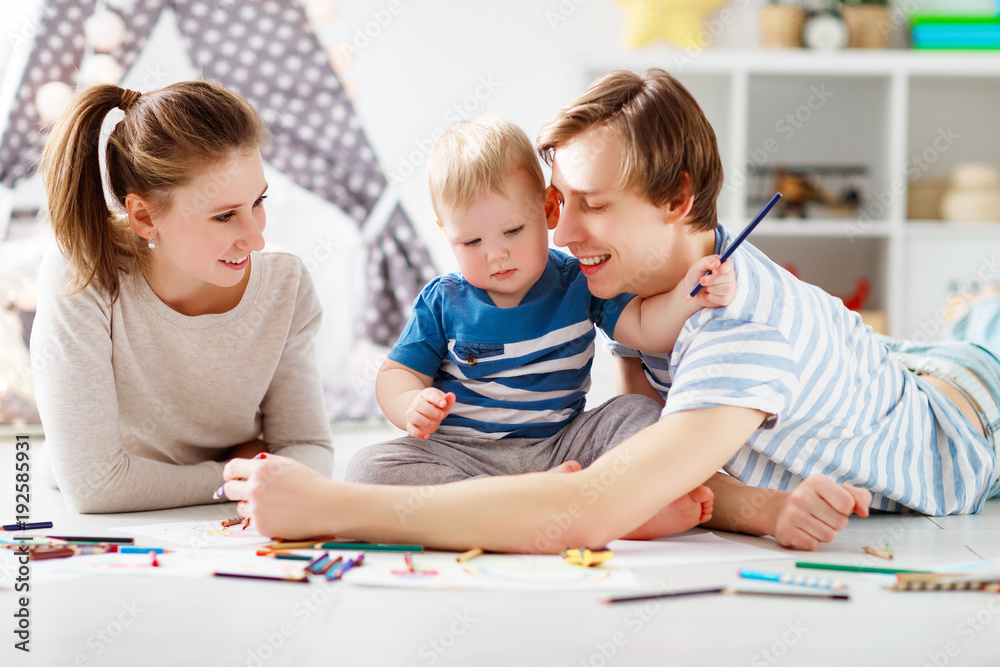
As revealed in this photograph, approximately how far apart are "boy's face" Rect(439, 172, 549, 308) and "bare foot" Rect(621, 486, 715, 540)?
0.34 metres

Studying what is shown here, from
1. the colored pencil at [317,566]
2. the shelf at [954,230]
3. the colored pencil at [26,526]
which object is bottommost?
the colored pencil at [26,526]

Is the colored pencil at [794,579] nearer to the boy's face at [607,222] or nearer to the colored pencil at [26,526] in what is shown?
the boy's face at [607,222]

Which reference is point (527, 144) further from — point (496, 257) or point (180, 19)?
point (180, 19)

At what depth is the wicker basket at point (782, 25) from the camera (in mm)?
2865

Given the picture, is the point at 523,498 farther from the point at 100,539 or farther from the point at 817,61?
the point at 817,61

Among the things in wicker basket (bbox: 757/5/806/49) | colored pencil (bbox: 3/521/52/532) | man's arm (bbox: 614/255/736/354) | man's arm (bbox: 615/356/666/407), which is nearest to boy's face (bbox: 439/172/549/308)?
man's arm (bbox: 614/255/736/354)

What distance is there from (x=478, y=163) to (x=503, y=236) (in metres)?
0.10

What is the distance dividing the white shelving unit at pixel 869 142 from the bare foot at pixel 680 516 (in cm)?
200

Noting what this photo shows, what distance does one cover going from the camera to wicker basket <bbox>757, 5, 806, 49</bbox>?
9.40 feet

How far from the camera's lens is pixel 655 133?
3.36ft

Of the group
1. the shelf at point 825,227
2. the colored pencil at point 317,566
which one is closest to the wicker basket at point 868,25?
the shelf at point 825,227

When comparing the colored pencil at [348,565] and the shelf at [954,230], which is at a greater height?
the shelf at [954,230]

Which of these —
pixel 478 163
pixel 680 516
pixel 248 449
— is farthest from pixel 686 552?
pixel 248 449

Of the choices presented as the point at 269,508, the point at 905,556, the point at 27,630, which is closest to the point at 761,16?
the point at 905,556
